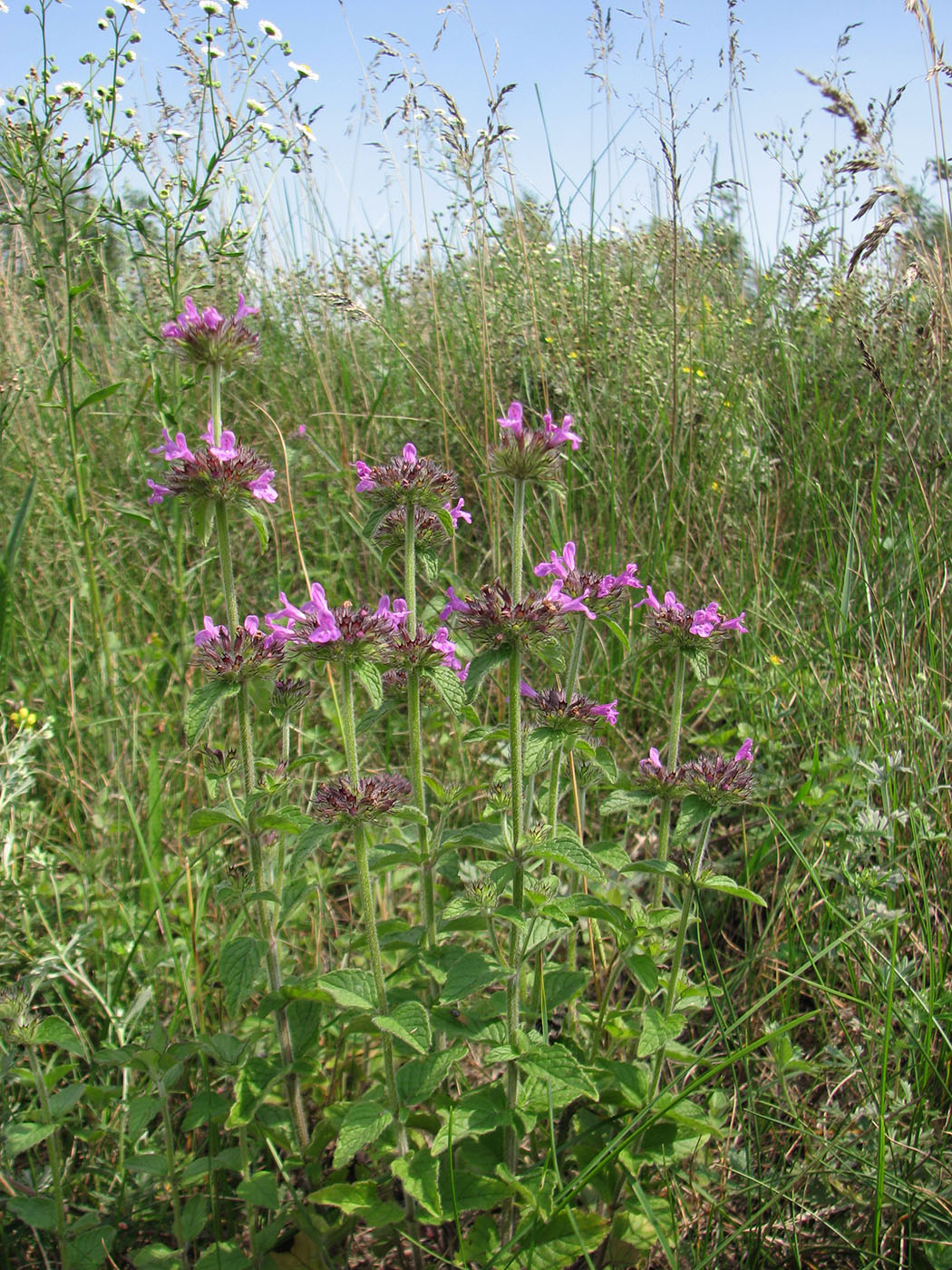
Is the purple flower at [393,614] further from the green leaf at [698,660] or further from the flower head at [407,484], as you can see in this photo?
the green leaf at [698,660]

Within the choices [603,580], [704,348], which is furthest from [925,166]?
[603,580]

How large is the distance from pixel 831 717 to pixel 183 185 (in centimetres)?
241

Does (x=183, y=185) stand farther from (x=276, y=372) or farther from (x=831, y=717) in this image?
(x=831, y=717)

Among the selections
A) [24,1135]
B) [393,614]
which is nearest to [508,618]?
[393,614]

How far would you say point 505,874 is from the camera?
A: 52.6 inches

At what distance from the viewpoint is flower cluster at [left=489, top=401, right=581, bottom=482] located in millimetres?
1399

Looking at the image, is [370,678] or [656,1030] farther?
[656,1030]

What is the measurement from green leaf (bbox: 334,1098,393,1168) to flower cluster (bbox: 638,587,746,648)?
3.20ft

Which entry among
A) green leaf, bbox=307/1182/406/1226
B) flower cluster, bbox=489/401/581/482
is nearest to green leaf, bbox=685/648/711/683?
flower cluster, bbox=489/401/581/482

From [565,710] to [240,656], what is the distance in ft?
1.91

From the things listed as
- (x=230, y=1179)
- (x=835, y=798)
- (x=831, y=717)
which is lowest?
(x=230, y=1179)

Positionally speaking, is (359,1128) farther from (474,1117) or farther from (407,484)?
(407,484)

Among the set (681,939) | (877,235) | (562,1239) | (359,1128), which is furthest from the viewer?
(877,235)

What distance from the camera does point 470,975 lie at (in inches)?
52.1
